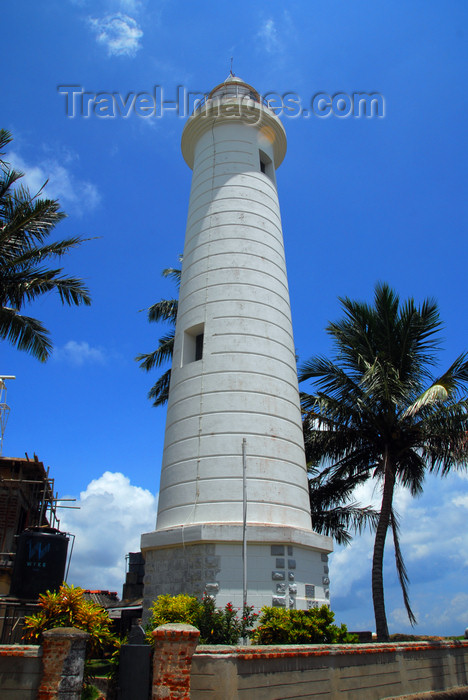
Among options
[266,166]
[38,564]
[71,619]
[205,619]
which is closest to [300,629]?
[205,619]

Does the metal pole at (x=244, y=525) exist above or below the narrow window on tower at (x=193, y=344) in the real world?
below

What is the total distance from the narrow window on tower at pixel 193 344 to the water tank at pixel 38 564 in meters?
6.42

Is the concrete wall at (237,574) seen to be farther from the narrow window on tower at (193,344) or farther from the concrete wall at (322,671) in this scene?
the narrow window on tower at (193,344)

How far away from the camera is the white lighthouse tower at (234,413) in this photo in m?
11.6

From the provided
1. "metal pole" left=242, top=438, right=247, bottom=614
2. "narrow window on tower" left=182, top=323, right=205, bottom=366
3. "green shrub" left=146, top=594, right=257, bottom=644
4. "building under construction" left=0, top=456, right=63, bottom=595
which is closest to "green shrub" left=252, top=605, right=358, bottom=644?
"green shrub" left=146, top=594, right=257, bottom=644

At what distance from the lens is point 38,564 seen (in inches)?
594

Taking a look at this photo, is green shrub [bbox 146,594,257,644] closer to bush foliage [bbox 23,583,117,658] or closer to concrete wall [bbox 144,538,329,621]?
bush foliage [bbox 23,583,117,658]

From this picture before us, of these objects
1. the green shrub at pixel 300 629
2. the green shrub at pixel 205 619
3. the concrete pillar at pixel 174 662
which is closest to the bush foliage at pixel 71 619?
the green shrub at pixel 205 619

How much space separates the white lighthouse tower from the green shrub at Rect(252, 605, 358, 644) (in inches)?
68.1

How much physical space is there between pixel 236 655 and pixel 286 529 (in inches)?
203

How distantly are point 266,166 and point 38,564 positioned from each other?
14.1 meters

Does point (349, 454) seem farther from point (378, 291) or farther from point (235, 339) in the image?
point (235, 339)

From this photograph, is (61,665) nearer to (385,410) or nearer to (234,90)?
(385,410)

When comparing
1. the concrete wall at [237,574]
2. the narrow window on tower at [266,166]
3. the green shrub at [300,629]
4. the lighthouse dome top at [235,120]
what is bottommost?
the green shrub at [300,629]
